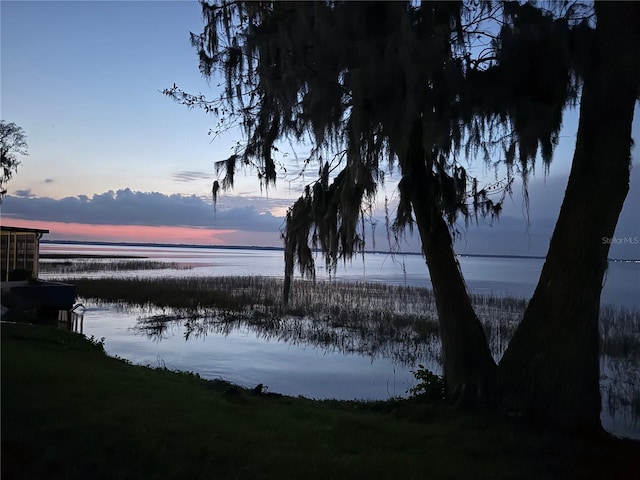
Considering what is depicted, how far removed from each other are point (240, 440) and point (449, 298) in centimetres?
341

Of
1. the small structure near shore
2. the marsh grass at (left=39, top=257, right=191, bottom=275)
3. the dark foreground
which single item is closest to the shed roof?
the small structure near shore

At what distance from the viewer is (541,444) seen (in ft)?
16.7

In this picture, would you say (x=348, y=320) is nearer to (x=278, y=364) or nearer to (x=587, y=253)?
(x=278, y=364)

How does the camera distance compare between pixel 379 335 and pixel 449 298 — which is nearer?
pixel 449 298

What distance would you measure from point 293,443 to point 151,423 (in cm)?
129

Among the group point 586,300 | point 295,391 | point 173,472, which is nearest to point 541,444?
point 586,300

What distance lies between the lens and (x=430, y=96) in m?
5.18

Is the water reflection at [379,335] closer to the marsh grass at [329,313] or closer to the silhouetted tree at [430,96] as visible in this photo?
the marsh grass at [329,313]

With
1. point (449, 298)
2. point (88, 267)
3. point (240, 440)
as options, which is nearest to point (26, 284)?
point (449, 298)

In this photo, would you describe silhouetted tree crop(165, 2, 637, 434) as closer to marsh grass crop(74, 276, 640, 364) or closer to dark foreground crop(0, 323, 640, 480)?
dark foreground crop(0, 323, 640, 480)

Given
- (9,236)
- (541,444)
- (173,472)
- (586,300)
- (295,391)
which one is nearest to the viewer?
(173,472)

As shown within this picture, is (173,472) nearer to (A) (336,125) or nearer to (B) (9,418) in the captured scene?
(B) (9,418)

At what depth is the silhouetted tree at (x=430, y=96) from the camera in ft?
17.0

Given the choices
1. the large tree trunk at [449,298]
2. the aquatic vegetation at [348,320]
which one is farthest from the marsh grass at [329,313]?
the large tree trunk at [449,298]
